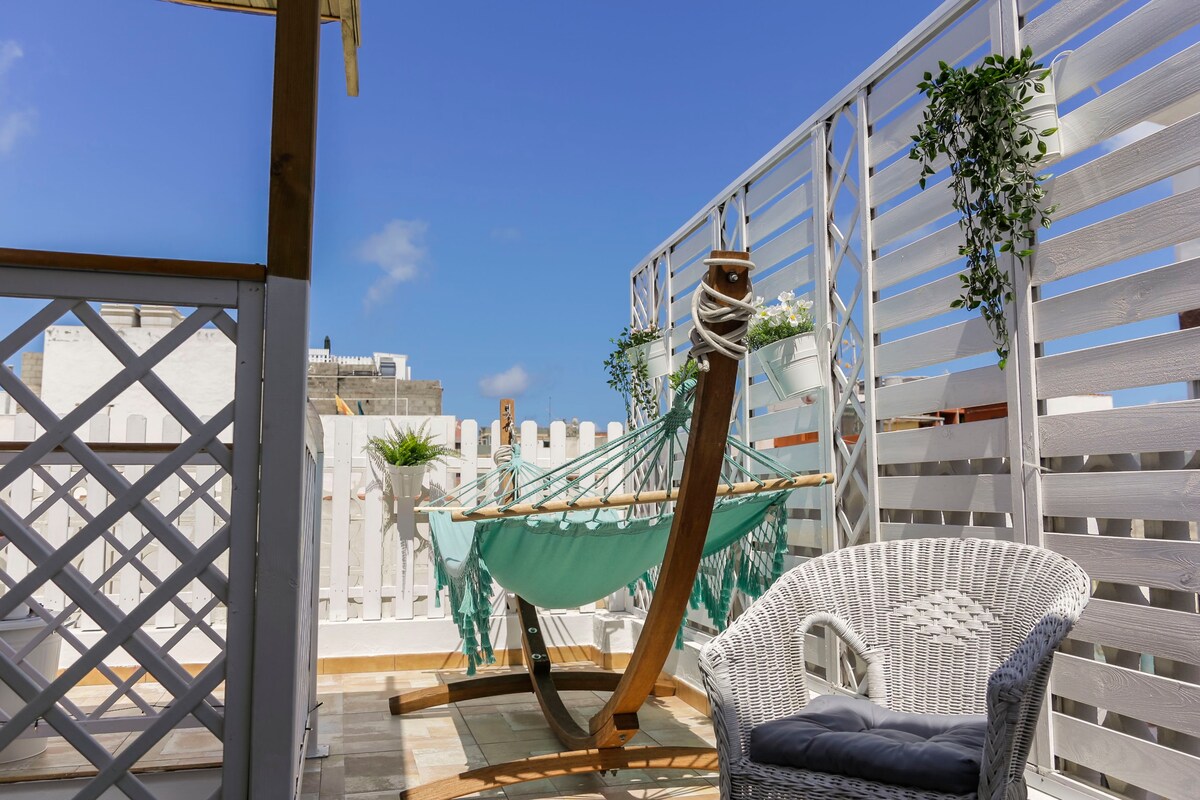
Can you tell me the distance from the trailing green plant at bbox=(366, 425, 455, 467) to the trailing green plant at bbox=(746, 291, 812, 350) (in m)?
2.15

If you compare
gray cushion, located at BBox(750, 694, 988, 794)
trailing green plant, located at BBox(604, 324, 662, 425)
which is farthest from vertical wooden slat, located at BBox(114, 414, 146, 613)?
gray cushion, located at BBox(750, 694, 988, 794)

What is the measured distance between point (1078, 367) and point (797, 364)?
107cm

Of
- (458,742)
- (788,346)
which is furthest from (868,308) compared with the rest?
(458,742)

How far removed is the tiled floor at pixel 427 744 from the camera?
2734mm

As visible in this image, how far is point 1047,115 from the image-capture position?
6.56 ft

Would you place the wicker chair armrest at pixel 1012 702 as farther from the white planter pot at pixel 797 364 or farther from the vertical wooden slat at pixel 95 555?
the vertical wooden slat at pixel 95 555

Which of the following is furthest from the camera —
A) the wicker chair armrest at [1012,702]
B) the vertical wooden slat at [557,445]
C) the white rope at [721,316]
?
the vertical wooden slat at [557,445]

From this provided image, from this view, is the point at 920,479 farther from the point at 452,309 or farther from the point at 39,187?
the point at 452,309

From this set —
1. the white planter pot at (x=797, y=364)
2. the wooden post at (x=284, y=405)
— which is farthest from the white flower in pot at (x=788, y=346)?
the wooden post at (x=284, y=405)

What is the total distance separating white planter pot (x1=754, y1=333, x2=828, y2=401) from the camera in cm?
293

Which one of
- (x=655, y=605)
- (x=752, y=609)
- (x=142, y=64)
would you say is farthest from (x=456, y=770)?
(x=142, y=64)

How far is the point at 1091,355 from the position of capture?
6.30ft

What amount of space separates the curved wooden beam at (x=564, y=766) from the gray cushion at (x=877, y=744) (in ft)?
2.99

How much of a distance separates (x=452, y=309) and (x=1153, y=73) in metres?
54.9
